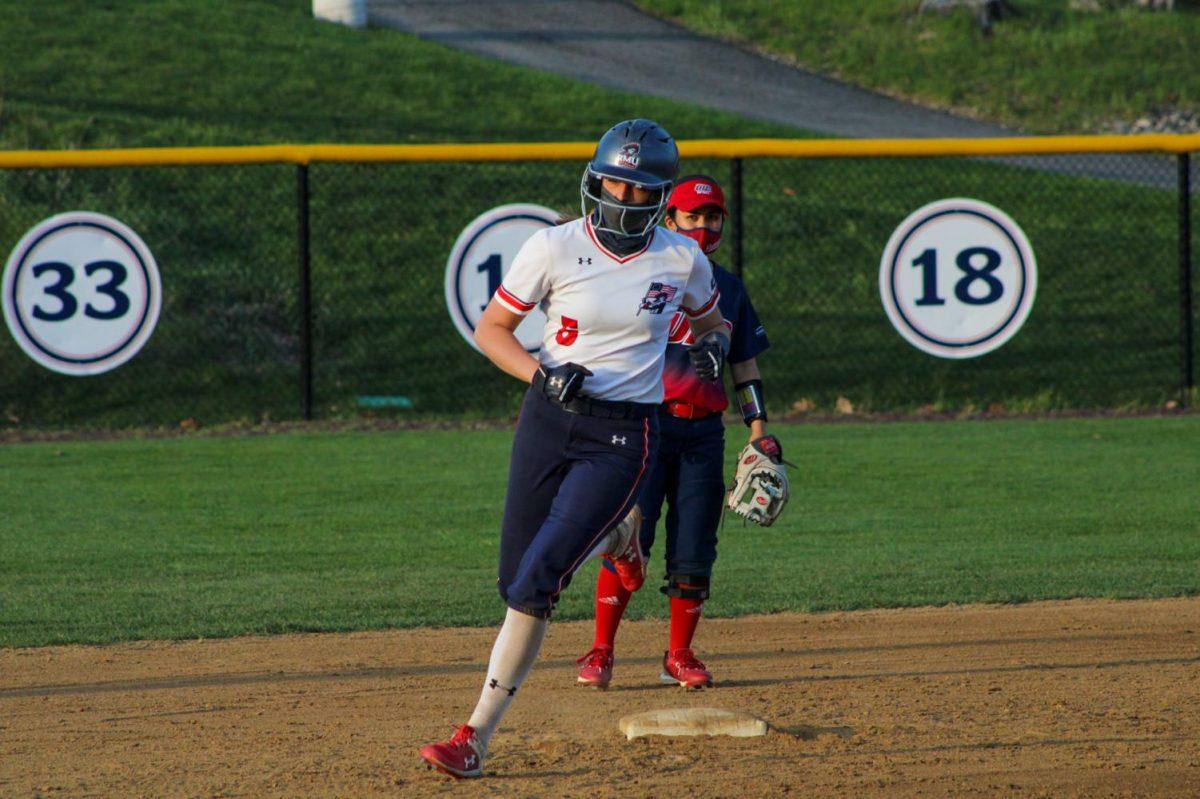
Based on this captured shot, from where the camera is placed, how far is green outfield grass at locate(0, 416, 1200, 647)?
24.7 feet

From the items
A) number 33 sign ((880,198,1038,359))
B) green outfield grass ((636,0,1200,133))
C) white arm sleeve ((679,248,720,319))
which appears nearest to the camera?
white arm sleeve ((679,248,720,319))

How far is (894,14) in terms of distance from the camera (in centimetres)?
2866

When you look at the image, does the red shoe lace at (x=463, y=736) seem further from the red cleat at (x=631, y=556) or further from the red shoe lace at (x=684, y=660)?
the red shoe lace at (x=684, y=660)

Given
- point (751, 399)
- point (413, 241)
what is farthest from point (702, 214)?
point (413, 241)

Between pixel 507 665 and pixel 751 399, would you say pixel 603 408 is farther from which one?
pixel 751 399

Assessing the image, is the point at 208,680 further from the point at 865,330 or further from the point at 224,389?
the point at 865,330

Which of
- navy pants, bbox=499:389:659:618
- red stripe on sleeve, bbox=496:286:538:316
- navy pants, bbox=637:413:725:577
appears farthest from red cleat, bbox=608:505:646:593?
red stripe on sleeve, bbox=496:286:538:316

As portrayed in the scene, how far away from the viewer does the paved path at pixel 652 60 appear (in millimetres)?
23594

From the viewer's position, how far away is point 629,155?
16.0 ft

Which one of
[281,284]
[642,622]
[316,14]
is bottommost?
[642,622]

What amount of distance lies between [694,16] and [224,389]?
17.3 meters

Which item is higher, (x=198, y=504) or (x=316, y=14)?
(x=316, y=14)

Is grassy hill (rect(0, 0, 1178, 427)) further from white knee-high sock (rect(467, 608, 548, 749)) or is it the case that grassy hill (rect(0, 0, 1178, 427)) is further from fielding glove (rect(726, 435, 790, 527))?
white knee-high sock (rect(467, 608, 548, 749))

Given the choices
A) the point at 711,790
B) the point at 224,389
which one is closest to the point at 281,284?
the point at 224,389
